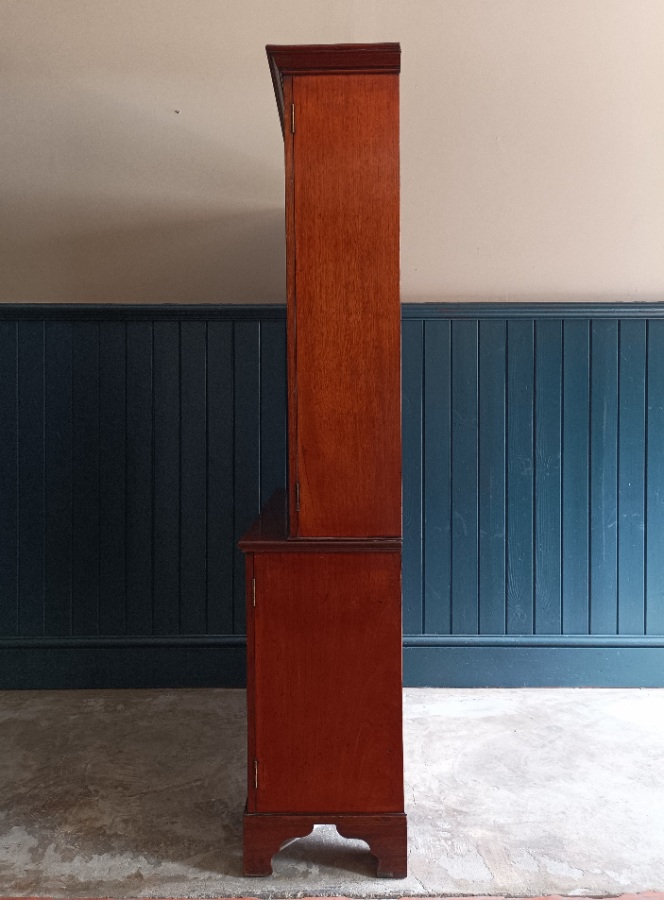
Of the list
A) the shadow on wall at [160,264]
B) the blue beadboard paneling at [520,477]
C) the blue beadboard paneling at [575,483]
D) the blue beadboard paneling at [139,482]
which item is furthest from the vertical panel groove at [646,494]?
the blue beadboard paneling at [139,482]

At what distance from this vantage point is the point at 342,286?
6.22 feet

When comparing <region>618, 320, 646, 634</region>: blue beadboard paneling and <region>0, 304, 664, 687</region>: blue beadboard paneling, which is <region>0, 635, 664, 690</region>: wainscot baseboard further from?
<region>618, 320, 646, 634</region>: blue beadboard paneling

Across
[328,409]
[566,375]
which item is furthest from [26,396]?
[566,375]

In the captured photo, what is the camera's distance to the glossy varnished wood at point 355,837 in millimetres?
1930

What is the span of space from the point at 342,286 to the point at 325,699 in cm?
116

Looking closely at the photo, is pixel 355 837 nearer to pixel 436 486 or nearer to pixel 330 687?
pixel 330 687

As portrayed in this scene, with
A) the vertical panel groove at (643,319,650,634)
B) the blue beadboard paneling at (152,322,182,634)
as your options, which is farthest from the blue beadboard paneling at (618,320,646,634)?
the blue beadboard paneling at (152,322,182,634)

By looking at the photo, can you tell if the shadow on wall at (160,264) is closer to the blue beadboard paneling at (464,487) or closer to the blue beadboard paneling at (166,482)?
the blue beadboard paneling at (166,482)

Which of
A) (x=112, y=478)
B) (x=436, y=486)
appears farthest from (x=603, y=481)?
(x=112, y=478)

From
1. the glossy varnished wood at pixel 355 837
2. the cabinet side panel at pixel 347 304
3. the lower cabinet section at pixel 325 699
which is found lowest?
the glossy varnished wood at pixel 355 837

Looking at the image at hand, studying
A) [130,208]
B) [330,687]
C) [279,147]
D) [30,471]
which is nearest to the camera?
[330,687]

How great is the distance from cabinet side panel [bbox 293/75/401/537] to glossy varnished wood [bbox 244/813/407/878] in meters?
0.80

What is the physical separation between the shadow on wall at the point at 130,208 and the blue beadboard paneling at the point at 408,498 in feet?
0.80

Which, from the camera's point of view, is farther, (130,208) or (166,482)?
(166,482)
